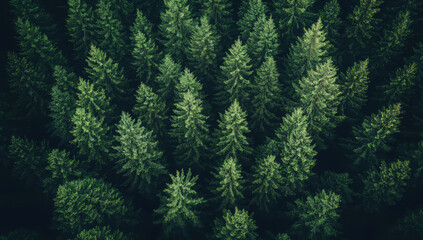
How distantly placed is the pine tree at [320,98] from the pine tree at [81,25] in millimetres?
21800

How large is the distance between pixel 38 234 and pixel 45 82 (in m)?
15.3

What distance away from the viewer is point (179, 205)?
22.6m

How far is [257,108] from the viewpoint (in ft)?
96.4

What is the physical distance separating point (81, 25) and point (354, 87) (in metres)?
27.8

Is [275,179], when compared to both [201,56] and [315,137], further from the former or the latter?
[201,56]

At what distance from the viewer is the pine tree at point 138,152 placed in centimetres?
2294

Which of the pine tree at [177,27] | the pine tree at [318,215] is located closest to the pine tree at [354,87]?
Answer: the pine tree at [318,215]

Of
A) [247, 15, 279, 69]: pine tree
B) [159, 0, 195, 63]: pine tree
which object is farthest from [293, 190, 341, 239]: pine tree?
[159, 0, 195, 63]: pine tree

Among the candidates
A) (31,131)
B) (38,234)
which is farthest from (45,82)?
(38,234)

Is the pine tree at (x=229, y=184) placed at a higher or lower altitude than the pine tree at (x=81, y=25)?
lower

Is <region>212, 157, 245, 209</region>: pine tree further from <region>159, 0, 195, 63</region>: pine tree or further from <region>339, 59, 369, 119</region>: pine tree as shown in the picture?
<region>159, 0, 195, 63</region>: pine tree

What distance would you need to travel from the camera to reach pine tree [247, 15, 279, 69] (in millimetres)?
27547

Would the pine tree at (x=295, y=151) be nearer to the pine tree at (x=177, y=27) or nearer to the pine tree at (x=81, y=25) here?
the pine tree at (x=177, y=27)

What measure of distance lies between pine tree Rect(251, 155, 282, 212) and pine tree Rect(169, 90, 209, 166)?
5.42 m
